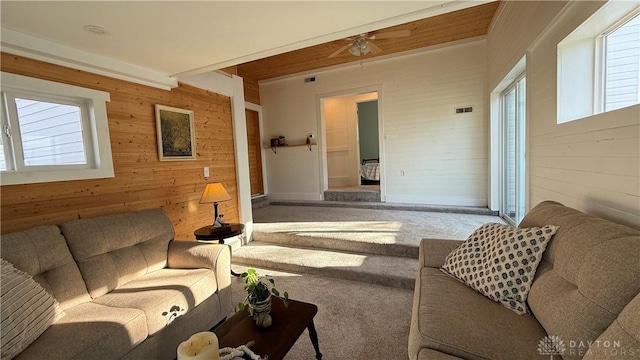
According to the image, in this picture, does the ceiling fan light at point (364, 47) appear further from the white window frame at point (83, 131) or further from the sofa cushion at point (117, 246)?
the sofa cushion at point (117, 246)

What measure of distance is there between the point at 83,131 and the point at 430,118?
4.83 metres

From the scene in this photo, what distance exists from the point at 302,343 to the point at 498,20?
4490 mm

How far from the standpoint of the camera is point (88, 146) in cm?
225

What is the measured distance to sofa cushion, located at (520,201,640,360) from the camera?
3.05 ft

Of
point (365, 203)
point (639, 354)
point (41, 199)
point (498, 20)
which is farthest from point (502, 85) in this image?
point (41, 199)

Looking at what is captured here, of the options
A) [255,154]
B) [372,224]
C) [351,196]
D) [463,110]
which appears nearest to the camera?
[372,224]

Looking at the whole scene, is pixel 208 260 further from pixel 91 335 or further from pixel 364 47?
pixel 364 47

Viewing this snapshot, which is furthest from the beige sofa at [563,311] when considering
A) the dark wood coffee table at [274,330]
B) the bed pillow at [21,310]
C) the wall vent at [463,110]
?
the wall vent at [463,110]

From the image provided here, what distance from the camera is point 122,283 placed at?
196 centimetres

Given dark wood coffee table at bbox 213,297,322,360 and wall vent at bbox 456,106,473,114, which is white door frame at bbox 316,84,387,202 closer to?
wall vent at bbox 456,106,473,114

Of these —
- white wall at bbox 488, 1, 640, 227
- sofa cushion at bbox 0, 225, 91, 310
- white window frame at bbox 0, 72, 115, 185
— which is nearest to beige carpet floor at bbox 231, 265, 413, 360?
sofa cushion at bbox 0, 225, 91, 310

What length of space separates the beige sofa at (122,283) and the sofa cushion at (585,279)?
1.96 meters

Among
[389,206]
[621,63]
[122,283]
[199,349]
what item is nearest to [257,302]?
[199,349]

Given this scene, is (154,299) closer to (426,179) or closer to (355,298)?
(355,298)
